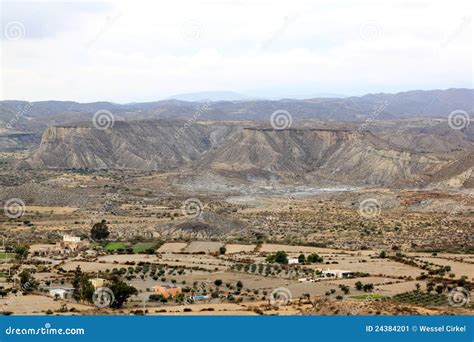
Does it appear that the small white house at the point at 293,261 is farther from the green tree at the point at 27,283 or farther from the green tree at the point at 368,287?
the green tree at the point at 27,283

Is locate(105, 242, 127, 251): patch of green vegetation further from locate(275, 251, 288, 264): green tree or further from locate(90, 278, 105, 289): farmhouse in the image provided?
locate(90, 278, 105, 289): farmhouse

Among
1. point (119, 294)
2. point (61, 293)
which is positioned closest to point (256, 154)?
point (61, 293)

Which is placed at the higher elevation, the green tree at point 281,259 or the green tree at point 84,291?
the green tree at point 84,291

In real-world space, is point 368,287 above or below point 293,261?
above

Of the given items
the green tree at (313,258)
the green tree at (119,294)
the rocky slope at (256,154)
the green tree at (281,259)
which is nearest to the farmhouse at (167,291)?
the green tree at (119,294)

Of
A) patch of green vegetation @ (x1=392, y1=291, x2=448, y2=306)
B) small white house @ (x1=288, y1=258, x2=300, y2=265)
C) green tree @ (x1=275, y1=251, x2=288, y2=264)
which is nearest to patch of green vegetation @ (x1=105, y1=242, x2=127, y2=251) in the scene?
green tree @ (x1=275, y1=251, x2=288, y2=264)

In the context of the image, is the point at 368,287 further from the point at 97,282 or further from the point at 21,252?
the point at 21,252

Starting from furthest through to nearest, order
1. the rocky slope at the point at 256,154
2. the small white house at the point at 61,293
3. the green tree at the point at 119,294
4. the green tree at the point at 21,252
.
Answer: the rocky slope at the point at 256,154
the green tree at the point at 21,252
the small white house at the point at 61,293
the green tree at the point at 119,294
